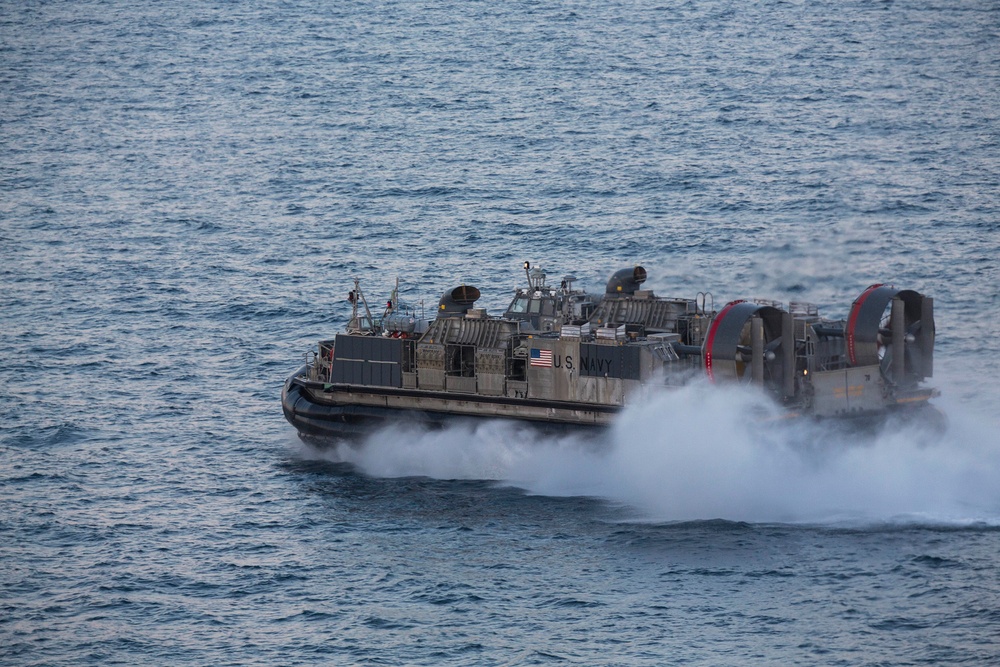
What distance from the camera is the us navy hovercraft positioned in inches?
2061

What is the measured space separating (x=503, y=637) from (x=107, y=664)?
31.1 ft

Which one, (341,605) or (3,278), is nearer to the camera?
(341,605)

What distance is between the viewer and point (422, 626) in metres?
42.9

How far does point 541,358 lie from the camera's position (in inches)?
2184

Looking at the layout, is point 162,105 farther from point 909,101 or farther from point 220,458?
point 220,458

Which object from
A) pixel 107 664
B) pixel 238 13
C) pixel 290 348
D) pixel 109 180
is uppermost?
pixel 238 13

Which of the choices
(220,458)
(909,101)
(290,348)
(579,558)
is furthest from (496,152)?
(579,558)

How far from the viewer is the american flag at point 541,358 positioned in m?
55.3

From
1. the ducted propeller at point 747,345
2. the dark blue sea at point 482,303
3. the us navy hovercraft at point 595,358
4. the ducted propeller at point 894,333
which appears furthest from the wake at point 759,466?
the ducted propeller at point 894,333

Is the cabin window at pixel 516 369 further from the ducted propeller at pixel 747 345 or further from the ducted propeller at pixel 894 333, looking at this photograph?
the ducted propeller at pixel 894 333

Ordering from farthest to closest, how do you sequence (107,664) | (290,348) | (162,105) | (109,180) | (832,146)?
(162,105)
(109,180)
(832,146)
(290,348)
(107,664)

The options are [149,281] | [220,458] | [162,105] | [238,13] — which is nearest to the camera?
[220,458]

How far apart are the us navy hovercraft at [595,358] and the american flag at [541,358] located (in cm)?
3

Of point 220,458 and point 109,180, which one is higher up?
point 109,180
